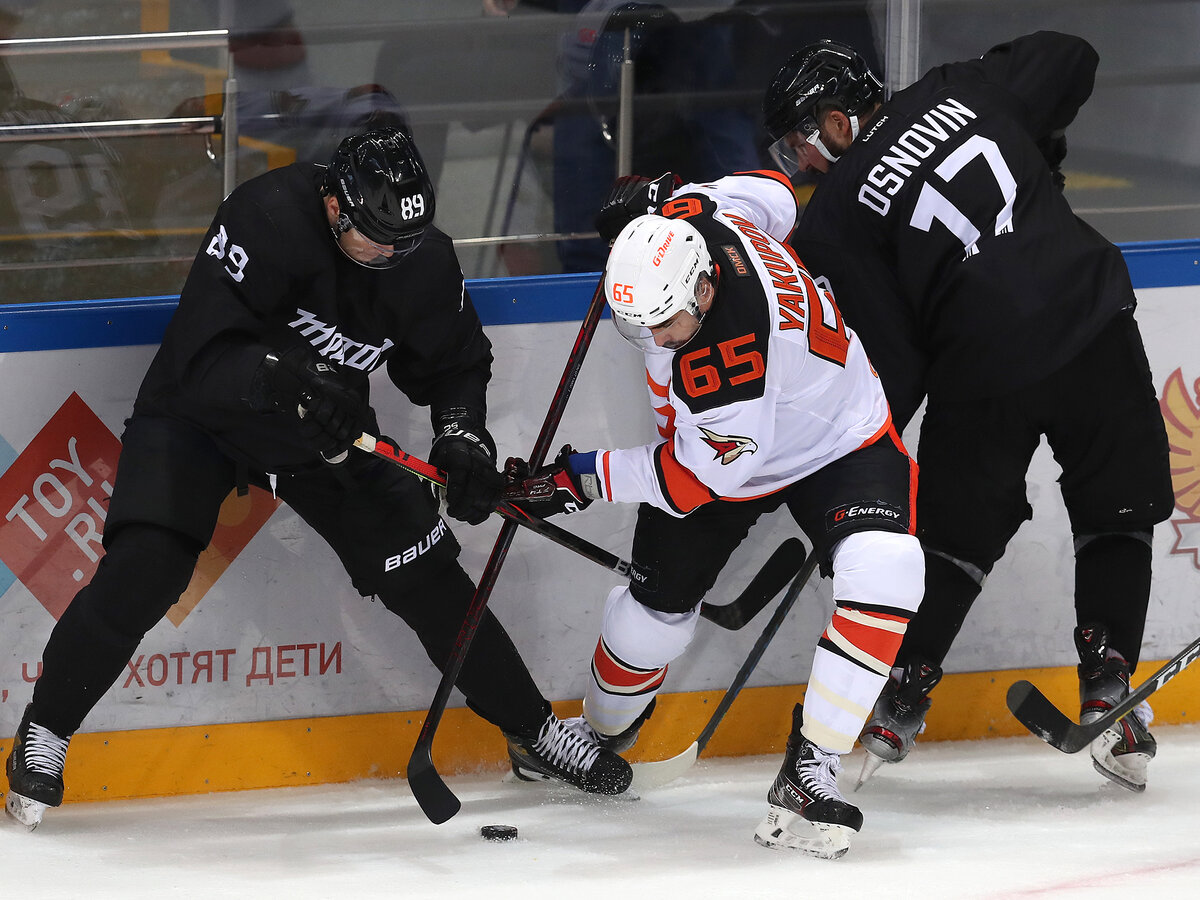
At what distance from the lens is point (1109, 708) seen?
251 centimetres

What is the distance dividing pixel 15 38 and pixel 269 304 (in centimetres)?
104

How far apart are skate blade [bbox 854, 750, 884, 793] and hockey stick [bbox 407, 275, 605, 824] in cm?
80

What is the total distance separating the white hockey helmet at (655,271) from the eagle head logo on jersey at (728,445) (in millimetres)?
194

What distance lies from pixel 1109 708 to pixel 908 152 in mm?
1110

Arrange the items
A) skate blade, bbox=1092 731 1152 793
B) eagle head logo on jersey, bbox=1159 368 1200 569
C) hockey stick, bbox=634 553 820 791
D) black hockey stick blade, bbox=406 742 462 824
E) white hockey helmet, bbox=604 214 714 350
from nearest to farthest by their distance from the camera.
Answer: white hockey helmet, bbox=604 214 714 350, black hockey stick blade, bbox=406 742 462 824, skate blade, bbox=1092 731 1152 793, hockey stick, bbox=634 553 820 791, eagle head logo on jersey, bbox=1159 368 1200 569

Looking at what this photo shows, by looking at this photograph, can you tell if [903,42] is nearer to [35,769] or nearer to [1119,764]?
[1119,764]

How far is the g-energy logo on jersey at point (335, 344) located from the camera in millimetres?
2318

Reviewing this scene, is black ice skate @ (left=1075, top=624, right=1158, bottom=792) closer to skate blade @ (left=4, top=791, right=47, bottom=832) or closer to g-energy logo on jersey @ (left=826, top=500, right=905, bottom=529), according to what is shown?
g-energy logo on jersey @ (left=826, top=500, right=905, bottom=529)

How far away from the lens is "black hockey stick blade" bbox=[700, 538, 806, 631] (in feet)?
8.98

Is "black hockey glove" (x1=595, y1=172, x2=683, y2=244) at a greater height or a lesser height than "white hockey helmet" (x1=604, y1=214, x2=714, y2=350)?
lesser

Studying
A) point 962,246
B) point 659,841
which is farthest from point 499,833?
point 962,246

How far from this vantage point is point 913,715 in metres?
2.60

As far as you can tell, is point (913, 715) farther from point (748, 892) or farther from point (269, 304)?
point (269, 304)

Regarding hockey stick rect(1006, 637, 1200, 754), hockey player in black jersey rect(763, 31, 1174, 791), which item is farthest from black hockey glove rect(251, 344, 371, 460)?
hockey stick rect(1006, 637, 1200, 754)
